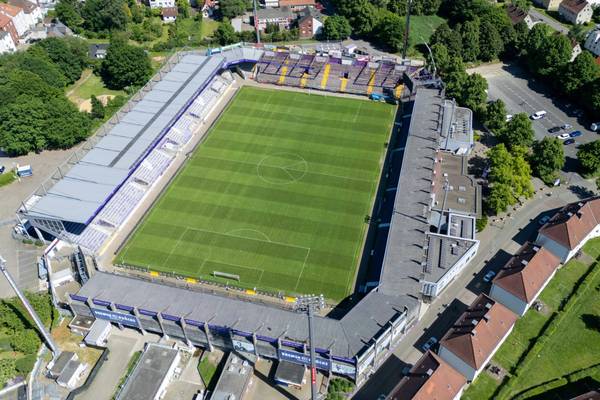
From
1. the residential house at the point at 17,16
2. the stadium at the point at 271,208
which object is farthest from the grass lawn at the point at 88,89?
the residential house at the point at 17,16

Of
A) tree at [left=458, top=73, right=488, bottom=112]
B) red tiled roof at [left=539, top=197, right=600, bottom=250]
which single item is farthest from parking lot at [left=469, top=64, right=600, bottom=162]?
red tiled roof at [left=539, top=197, right=600, bottom=250]

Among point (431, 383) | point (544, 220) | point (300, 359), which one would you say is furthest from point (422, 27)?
point (431, 383)

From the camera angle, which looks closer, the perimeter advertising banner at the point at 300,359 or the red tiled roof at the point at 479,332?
the red tiled roof at the point at 479,332

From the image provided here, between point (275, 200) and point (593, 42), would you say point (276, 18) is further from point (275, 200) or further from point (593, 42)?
point (593, 42)

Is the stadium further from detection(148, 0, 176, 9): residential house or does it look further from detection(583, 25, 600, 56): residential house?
detection(148, 0, 176, 9): residential house

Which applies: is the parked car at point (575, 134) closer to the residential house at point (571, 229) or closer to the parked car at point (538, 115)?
the parked car at point (538, 115)

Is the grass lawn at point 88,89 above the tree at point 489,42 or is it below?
below
